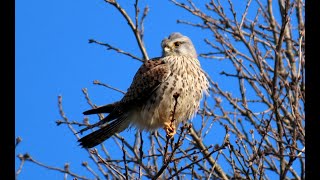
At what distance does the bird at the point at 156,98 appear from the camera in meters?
4.88

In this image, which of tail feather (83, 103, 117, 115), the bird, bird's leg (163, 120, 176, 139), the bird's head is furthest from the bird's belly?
the bird's head

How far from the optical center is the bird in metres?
4.88

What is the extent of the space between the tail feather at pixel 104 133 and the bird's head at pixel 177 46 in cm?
71

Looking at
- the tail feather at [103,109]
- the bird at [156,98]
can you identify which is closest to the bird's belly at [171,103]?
the bird at [156,98]

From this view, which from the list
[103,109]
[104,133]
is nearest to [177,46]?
[103,109]

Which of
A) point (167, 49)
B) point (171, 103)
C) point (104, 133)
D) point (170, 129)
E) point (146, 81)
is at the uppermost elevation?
point (167, 49)

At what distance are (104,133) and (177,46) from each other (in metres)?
1.04

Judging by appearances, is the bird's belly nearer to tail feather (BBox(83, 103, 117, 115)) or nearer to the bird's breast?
the bird's breast

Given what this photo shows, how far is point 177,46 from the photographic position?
5.38 m

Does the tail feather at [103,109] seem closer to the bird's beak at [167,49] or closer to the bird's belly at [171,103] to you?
the bird's belly at [171,103]

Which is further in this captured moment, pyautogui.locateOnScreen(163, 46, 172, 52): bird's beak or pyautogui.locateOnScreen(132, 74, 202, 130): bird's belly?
pyautogui.locateOnScreen(163, 46, 172, 52): bird's beak

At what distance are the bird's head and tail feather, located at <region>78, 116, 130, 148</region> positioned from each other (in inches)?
28.1

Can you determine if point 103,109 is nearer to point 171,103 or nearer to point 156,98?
point 156,98
